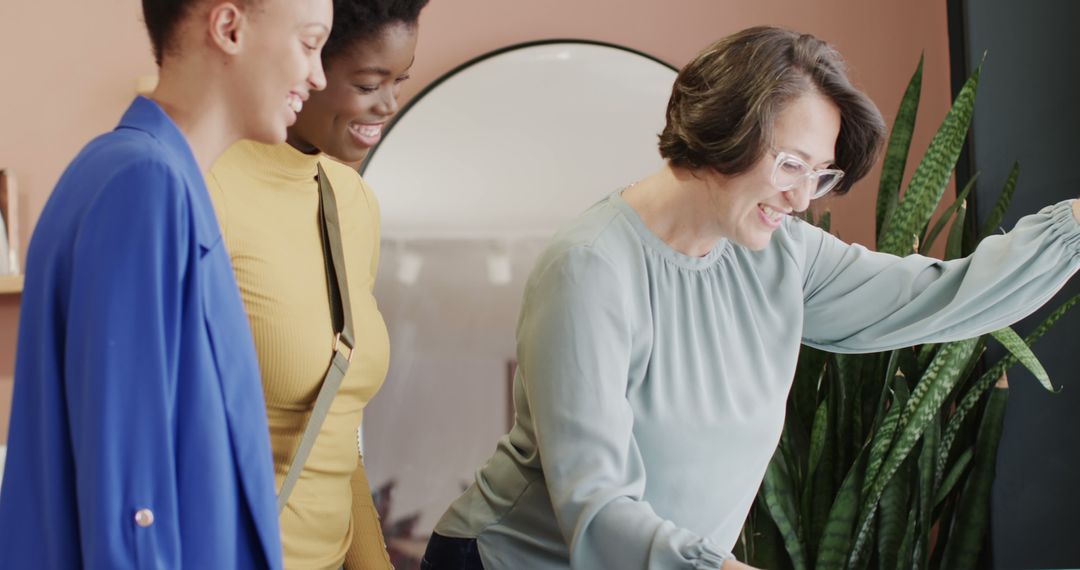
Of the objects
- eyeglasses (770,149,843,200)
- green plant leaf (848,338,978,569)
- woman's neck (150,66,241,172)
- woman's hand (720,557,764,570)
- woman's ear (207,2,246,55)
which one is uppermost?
woman's ear (207,2,246,55)

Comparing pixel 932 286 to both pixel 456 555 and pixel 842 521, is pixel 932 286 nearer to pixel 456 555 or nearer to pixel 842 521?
pixel 456 555

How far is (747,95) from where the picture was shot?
1.28 m

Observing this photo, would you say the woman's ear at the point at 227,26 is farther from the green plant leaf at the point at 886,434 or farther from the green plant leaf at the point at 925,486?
the green plant leaf at the point at 925,486

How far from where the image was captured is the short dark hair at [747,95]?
1.28 m

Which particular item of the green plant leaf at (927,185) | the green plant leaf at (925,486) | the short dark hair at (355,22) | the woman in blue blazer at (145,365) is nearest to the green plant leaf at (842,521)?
the green plant leaf at (925,486)

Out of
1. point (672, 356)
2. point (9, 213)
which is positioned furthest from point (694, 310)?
point (9, 213)

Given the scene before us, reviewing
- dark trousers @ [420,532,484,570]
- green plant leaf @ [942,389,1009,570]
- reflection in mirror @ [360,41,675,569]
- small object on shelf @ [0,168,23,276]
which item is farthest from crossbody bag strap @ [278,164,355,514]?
small object on shelf @ [0,168,23,276]

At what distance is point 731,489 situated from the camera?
1325 millimetres

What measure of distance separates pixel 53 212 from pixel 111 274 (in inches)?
2.9

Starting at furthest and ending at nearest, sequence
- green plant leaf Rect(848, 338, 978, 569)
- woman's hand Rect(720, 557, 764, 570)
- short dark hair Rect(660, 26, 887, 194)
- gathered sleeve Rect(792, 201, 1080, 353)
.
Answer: green plant leaf Rect(848, 338, 978, 569), gathered sleeve Rect(792, 201, 1080, 353), short dark hair Rect(660, 26, 887, 194), woman's hand Rect(720, 557, 764, 570)

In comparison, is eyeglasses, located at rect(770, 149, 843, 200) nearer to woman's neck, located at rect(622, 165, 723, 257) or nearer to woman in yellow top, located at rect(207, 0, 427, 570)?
woman's neck, located at rect(622, 165, 723, 257)

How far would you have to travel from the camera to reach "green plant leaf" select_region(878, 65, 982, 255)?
2289 millimetres

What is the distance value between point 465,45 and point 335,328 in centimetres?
183

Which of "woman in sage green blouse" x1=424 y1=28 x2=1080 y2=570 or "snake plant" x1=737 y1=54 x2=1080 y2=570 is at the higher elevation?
"woman in sage green blouse" x1=424 y1=28 x2=1080 y2=570
